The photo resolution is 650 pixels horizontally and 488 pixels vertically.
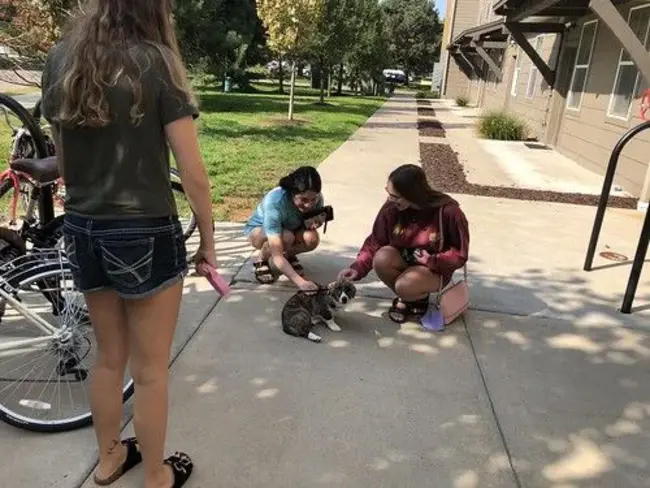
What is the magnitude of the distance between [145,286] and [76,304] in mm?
949

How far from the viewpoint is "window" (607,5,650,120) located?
867cm

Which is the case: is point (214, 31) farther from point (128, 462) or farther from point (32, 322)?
point (128, 462)

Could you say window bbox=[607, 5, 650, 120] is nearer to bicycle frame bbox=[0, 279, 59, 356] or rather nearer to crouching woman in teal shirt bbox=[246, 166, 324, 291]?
crouching woman in teal shirt bbox=[246, 166, 324, 291]

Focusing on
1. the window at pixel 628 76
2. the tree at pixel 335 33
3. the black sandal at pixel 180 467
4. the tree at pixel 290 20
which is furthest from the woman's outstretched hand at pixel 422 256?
the tree at pixel 335 33

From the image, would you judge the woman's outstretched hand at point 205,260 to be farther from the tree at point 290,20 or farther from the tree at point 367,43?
the tree at point 367,43

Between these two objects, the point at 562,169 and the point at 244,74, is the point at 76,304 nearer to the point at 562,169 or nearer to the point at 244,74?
the point at 562,169

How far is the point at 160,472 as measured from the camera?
6.86 ft

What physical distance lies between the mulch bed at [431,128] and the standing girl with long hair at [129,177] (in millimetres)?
13254

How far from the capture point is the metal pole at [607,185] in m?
4.27

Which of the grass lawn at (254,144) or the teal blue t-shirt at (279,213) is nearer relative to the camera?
the teal blue t-shirt at (279,213)

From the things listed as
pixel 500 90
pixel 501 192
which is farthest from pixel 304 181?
pixel 500 90

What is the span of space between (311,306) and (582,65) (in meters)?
10.4

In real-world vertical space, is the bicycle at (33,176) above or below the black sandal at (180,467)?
above

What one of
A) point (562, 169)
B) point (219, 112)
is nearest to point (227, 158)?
point (562, 169)
